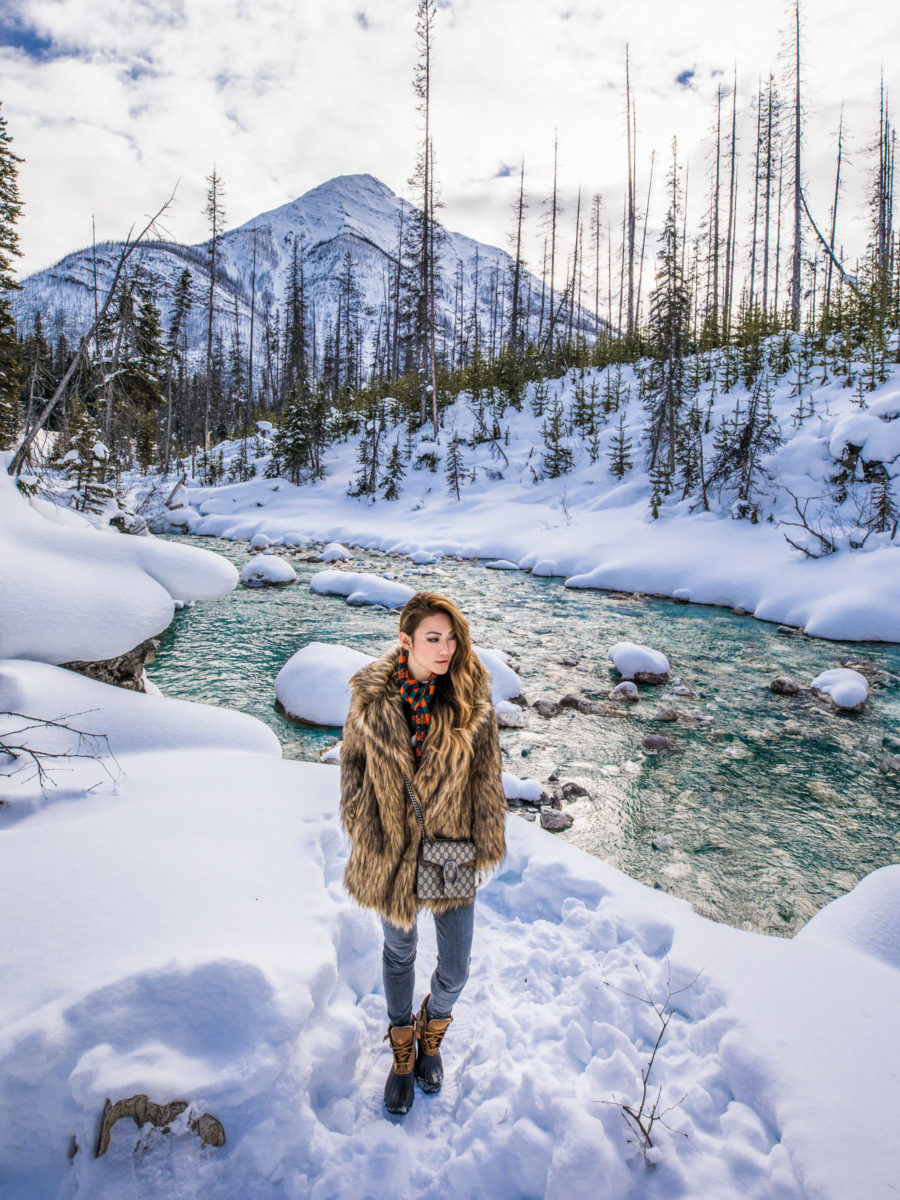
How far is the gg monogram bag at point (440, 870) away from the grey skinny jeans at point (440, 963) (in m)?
0.12

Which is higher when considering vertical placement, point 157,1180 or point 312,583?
point 312,583

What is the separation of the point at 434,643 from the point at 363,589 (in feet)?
31.5

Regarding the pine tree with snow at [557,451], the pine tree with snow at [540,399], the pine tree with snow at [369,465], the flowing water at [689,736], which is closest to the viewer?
the flowing water at [689,736]

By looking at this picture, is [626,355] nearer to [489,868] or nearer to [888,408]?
[888,408]

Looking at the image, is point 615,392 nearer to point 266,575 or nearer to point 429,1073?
point 266,575

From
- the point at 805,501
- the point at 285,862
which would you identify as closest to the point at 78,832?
the point at 285,862

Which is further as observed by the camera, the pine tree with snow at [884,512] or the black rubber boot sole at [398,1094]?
the pine tree with snow at [884,512]

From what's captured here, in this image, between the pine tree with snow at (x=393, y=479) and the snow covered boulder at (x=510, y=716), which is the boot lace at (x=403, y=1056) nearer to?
the snow covered boulder at (x=510, y=716)

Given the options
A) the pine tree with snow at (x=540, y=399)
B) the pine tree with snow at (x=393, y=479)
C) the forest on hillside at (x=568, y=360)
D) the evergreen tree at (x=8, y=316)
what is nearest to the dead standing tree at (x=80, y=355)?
the forest on hillside at (x=568, y=360)

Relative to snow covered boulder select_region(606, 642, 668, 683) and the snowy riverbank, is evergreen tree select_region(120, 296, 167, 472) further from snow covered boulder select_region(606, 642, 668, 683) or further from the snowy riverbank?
snow covered boulder select_region(606, 642, 668, 683)

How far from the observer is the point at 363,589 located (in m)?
11.2

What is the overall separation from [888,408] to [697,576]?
6.05m

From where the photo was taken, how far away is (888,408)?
11977 mm

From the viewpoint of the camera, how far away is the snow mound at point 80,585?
452 cm
